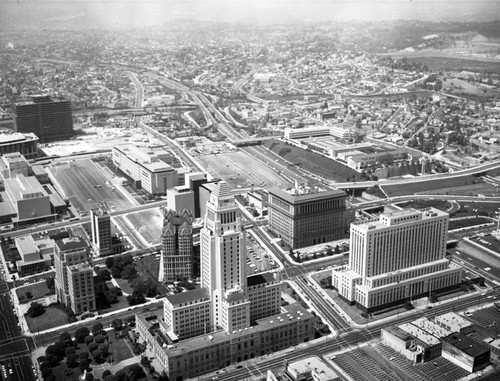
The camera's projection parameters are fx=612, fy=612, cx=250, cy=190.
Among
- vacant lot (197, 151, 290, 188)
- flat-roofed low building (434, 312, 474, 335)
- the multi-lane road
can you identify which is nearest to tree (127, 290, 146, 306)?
the multi-lane road

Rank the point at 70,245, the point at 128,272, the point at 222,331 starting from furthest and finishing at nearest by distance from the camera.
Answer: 1. the point at 128,272
2. the point at 70,245
3. the point at 222,331

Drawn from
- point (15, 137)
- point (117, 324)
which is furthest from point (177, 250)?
point (15, 137)

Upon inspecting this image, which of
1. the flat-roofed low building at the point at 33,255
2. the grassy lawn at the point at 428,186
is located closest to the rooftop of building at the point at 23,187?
the flat-roofed low building at the point at 33,255

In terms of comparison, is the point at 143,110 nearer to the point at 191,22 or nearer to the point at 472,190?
the point at 191,22

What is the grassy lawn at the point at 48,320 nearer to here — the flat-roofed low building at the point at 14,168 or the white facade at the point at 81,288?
the white facade at the point at 81,288

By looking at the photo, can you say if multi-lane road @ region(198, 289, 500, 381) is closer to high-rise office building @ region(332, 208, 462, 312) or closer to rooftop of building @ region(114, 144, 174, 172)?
high-rise office building @ region(332, 208, 462, 312)

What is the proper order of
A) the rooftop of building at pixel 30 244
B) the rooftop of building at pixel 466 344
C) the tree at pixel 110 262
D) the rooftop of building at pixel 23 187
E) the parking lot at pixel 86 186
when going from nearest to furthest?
the rooftop of building at pixel 466 344
the tree at pixel 110 262
the rooftop of building at pixel 30 244
the rooftop of building at pixel 23 187
the parking lot at pixel 86 186

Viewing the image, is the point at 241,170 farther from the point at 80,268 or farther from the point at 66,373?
the point at 66,373
